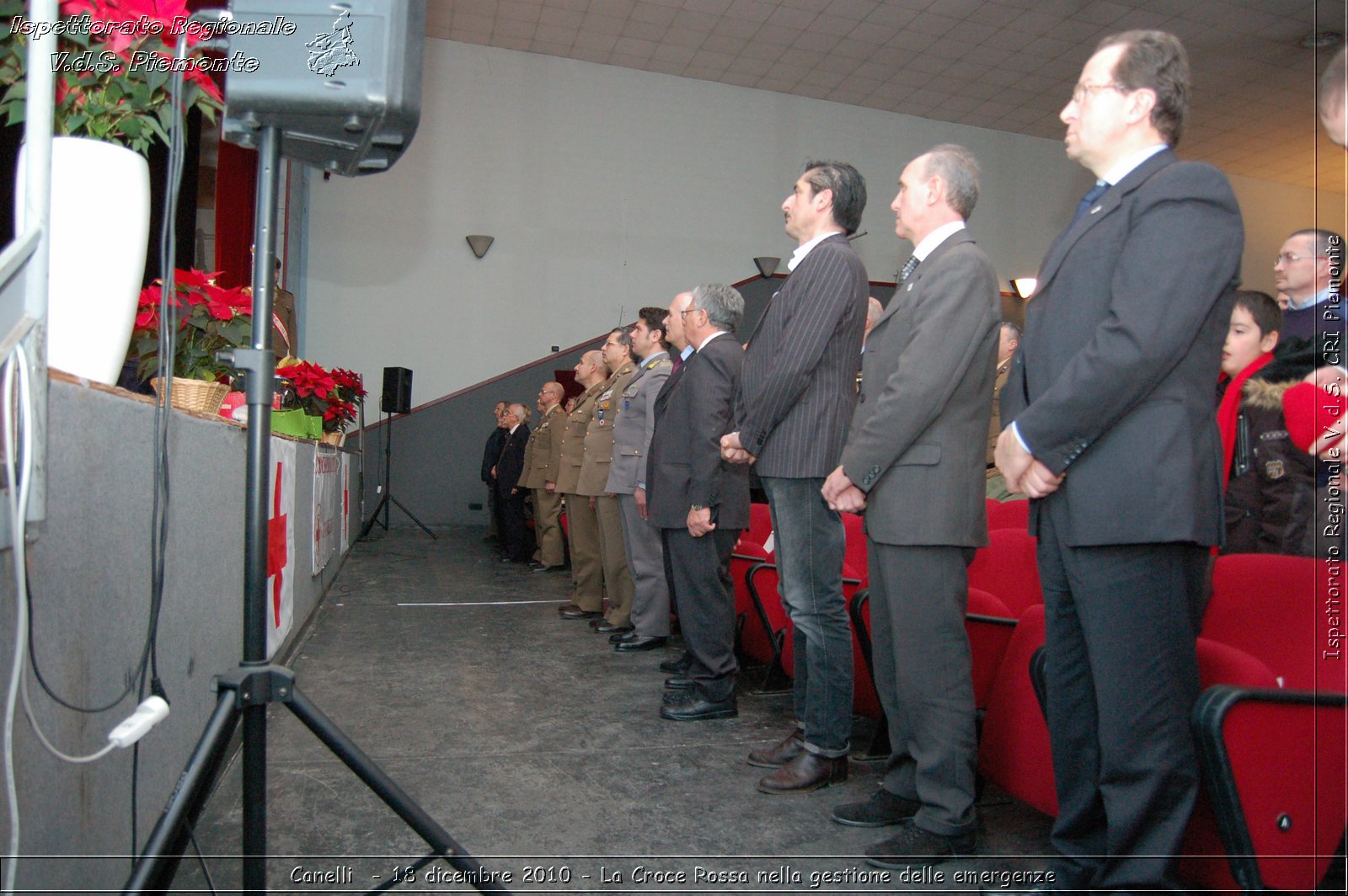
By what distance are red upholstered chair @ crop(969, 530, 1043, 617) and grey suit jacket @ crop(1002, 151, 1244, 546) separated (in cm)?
85

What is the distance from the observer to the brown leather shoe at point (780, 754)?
7.12ft

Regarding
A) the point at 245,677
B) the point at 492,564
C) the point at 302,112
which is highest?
the point at 302,112

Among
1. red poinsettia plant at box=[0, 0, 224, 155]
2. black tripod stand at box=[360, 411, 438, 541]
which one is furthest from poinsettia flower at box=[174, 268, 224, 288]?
black tripod stand at box=[360, 411, 438, 541]

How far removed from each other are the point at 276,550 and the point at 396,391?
228 inches

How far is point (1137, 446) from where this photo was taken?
1.32 metres

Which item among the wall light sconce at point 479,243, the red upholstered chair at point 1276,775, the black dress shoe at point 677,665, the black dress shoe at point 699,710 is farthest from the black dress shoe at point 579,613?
the wall light sconce at point 479,243

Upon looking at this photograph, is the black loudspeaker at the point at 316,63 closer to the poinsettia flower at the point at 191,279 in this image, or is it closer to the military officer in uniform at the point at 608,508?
the poinsettia flower at the point at 191,279

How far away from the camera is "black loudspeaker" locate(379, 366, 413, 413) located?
8.43m

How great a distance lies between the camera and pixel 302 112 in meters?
1.14

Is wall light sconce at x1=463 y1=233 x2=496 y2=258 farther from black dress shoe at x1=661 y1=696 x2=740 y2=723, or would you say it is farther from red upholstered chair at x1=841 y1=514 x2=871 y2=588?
black dress shoe at x1=661 y1=696 x2=740 y2=723

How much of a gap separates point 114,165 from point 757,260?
28.6 feet

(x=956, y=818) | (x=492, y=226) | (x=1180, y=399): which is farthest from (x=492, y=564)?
(x=1180, y=399)

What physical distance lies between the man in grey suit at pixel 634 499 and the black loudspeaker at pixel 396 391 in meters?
5.11

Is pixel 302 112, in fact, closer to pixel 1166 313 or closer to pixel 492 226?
pixel 1166 313
